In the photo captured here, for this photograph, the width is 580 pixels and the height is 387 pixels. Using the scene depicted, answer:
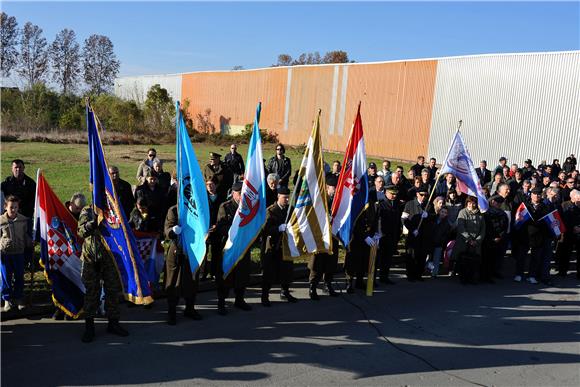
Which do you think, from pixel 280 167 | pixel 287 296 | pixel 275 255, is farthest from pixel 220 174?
pixel 287 296

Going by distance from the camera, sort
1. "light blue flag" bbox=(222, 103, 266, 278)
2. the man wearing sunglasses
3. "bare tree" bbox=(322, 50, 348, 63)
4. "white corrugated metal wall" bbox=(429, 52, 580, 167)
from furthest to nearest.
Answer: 1. "bare tree" bbox=(322, 50, 348, 63)
2. "white corrugated metal wall" bbox=(429, 52, 580, 167)
3. the man wearing sunglasses
4. "light blue flag" bbox=(222, 103, 266, 278)

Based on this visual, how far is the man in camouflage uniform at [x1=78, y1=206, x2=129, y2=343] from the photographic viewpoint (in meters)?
6.79

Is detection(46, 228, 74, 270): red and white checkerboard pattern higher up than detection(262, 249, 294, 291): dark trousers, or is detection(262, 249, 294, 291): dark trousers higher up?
detection(46, 228, 74, 270): red and white checkerboard pattern

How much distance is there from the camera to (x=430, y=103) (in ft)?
98.5

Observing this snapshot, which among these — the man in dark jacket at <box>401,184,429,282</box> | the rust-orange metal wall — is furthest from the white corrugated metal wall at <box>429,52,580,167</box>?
the man in dark jacket at <box>401,184,429,282</box>

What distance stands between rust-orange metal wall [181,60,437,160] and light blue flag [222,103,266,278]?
23600 millimetres

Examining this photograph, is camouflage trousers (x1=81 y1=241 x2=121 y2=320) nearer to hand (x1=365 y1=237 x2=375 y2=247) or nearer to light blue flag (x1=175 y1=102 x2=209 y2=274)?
light blue flag (x1=175 y1=102 x2=209 y2=274)

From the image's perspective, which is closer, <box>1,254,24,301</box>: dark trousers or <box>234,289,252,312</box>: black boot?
<box>1,254,24,301</box>: dark trousers

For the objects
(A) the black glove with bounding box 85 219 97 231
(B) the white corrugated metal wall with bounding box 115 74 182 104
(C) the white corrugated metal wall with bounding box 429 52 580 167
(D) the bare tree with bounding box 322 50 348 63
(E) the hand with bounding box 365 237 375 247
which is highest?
(D) the bare tree with bounding box 322 50 348 63

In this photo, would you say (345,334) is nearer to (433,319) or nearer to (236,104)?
(433,319)

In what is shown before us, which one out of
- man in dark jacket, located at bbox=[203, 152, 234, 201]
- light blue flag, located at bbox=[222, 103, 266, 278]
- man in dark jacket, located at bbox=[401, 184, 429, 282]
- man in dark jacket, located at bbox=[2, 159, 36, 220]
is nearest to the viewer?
light blue flag, located at bbox=[222, 103, 266, 278]

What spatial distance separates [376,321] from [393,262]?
3821mm

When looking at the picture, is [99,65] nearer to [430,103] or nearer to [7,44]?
[7,44]

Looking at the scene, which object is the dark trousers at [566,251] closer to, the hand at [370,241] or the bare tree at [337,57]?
the hand at [370,241]
